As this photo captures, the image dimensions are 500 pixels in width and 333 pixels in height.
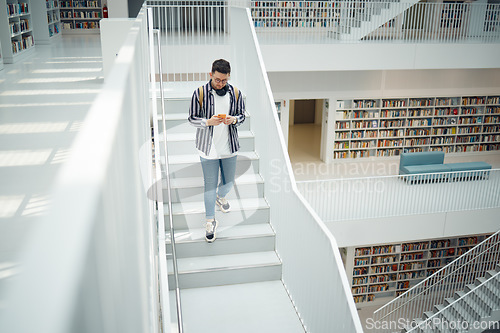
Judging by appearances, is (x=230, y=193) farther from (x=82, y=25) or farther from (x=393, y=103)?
(x=82, y=25)

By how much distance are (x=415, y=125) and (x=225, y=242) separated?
395 inches

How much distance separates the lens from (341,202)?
8.26 meters

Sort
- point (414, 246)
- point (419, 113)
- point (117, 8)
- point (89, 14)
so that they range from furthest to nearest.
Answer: point (89, 14) → point (419, 113) → point (414, 246) → point (117, 8)

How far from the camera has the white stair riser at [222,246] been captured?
4.16 m

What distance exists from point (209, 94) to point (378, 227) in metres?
5.35

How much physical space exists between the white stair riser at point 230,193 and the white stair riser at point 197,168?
0.81ft

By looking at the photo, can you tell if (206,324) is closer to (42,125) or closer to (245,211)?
(245,211)

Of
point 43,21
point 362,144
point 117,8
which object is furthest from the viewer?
point 362,144

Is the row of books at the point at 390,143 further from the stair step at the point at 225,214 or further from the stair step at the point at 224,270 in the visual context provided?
the stair step at the point at 224,270

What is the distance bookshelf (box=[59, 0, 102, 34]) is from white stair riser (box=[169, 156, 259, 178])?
407 inches

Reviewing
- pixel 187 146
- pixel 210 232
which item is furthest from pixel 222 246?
pixel 187 146

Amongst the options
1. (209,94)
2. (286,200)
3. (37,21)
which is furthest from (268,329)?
(37,21)

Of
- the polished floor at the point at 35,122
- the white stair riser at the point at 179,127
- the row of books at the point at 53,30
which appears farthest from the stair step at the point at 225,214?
the row of books at the point at 53,30

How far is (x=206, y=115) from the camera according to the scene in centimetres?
402
